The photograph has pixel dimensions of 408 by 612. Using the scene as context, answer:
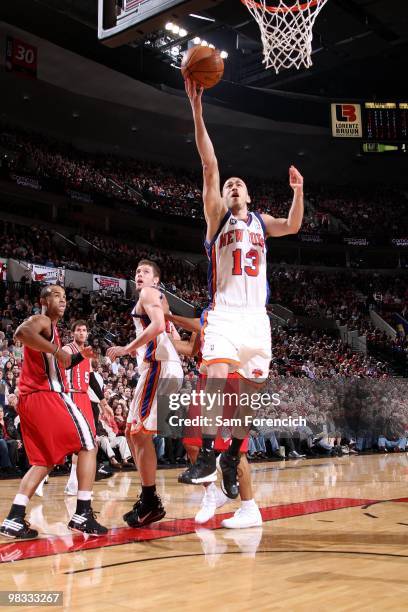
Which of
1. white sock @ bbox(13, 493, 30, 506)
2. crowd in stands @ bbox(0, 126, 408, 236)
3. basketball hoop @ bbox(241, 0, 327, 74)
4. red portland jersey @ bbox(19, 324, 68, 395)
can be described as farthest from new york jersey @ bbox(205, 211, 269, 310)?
crowd in stands @ bbox(0, 126, 408, 236)

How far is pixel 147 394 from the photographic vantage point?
4910 mm

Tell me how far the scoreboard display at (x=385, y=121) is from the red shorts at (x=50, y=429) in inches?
615

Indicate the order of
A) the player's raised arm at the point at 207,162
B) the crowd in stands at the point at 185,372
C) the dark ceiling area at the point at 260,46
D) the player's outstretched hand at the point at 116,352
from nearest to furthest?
1. the player's raised arm at the point at 207,162
2. the player's outstretched hand at the point at 116,352
3. the crowd in stands at the point at 185,372
4. the dark ceiling area at the point at 260,46

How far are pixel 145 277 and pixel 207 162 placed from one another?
119 centimetres

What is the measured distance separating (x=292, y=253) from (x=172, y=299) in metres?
10.6

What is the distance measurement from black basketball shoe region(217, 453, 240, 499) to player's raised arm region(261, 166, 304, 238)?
159 cm

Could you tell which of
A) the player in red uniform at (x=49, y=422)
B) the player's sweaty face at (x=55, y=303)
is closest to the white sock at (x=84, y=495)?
the player in red uniform at (x=49, y=422)

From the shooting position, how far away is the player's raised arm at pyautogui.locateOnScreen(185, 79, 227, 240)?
13.9ft

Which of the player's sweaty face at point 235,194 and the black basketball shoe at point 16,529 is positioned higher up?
the player's sweaty face at point 235,194

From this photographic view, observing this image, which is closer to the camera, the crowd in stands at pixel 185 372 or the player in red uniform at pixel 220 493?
the player in red uniform at pixel 220 493

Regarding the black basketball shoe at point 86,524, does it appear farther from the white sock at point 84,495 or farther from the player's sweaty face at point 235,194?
the player's sweaty face at point 235,194

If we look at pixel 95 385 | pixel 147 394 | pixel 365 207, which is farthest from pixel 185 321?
pixel 365 207

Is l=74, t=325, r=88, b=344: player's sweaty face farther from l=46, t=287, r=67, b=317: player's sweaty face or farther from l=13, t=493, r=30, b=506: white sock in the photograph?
l=13, t=493, r=30, b=506: white sock

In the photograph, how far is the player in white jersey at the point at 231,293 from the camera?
4285mm
